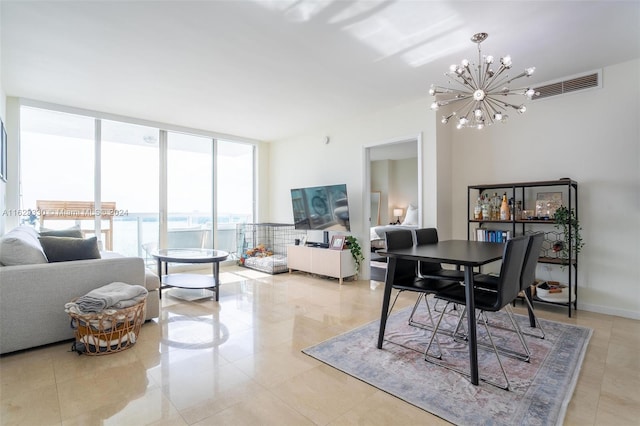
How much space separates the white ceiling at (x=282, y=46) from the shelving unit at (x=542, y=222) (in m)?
1.21

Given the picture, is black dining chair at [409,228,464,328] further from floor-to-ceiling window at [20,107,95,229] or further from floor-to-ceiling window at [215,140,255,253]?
floor-to-ceiling window at [20,107,95,229]

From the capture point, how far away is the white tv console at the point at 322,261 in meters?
4.80

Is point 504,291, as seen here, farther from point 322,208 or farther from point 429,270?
point 322,208

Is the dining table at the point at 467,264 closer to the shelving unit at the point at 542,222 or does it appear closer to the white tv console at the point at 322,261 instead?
the shelving unit at the point at 542,222

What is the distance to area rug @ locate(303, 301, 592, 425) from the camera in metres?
1.75

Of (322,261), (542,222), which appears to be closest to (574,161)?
(542,222)

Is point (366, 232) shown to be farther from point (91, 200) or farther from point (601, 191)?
point (91, 200)

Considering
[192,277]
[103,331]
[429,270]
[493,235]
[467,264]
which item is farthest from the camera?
[192,277]

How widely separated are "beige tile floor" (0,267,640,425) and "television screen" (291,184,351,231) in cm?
204

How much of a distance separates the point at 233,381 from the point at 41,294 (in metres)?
1.71

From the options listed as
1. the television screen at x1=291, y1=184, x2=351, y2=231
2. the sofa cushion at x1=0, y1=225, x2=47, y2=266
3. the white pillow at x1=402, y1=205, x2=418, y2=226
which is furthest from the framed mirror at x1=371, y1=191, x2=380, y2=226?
the sofa cushion at x1=0, y1=225, x2=47, y2=266

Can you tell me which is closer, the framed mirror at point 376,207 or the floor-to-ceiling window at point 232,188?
the floor-to-ceiling window at point 232,188

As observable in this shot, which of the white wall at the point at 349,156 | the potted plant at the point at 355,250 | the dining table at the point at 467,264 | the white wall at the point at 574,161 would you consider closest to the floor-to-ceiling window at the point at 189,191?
the white wall at the point at 349,156

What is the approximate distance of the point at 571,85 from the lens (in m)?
3.50
